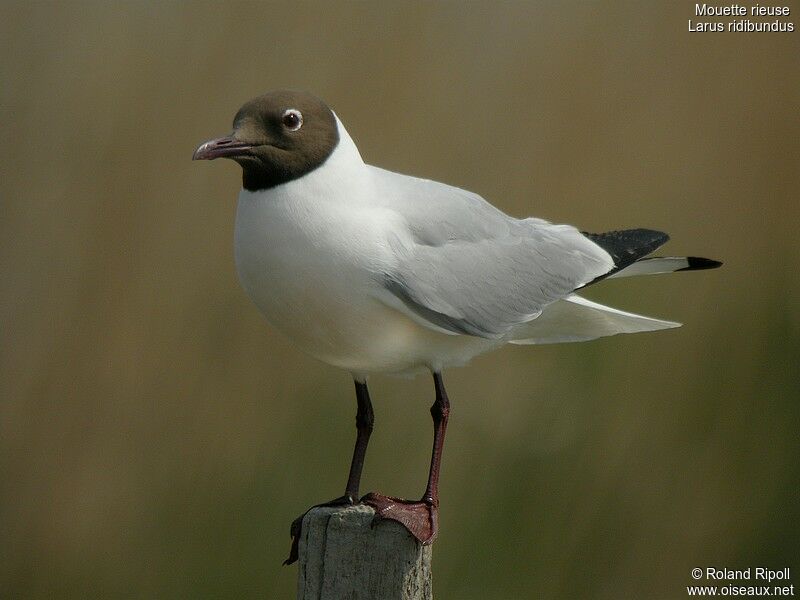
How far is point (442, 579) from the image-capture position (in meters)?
3.95

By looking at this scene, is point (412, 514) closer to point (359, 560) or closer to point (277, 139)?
point (359, 560)

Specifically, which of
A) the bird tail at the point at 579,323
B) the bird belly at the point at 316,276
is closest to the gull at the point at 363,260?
the bird belly at the point at 316,276

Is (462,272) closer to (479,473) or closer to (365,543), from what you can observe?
(365,543)

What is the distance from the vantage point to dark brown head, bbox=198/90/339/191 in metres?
2.42

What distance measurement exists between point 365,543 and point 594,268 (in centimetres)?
104

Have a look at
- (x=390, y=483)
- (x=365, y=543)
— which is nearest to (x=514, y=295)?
(x=365, y=543)

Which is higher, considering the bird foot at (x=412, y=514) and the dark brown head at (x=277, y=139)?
the dark brown head at (x=277, y=139)

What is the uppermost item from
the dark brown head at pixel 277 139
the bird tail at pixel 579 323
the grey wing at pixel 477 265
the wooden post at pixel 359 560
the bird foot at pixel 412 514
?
the dark brown head at pixel 277 139

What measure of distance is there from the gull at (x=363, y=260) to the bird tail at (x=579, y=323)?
128 millimetres

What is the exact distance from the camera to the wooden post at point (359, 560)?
2.29 metres

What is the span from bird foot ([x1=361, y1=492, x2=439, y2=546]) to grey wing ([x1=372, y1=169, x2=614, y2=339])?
39 cm

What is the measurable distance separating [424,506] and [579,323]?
2.59 ft

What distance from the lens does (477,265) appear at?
2.73 meters

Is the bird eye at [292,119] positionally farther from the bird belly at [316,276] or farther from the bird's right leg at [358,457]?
the bird's right leg at [358,457]
